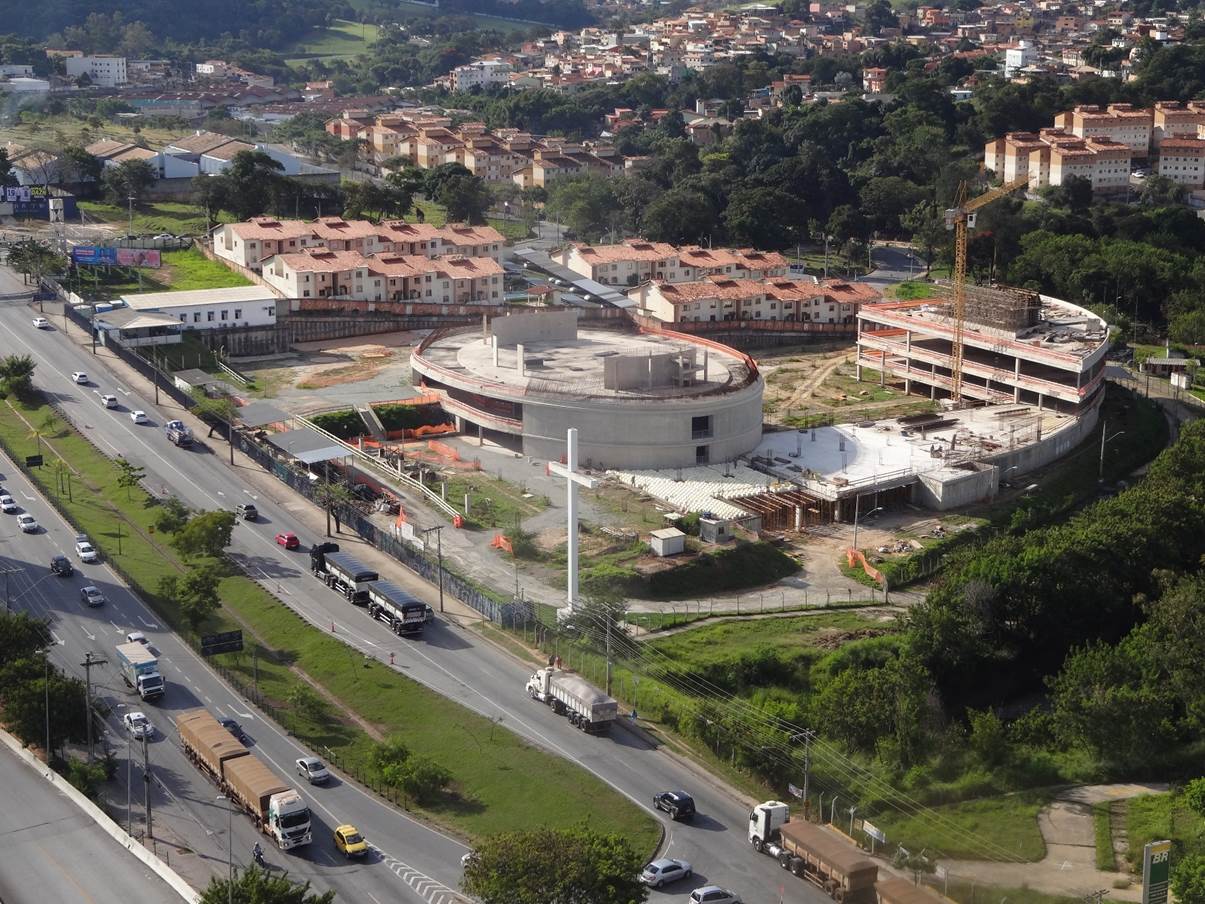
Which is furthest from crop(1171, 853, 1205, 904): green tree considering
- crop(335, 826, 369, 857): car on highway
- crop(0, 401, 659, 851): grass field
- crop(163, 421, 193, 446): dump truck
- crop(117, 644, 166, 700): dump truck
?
crop(163, 421, 193, 446): dump truck

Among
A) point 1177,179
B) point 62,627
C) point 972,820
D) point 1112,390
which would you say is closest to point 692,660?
point 972,820

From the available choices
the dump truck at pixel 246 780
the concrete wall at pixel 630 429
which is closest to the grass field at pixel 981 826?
the dump truck at pixel 246 780

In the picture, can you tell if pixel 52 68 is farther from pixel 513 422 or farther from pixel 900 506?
pixel 900 506

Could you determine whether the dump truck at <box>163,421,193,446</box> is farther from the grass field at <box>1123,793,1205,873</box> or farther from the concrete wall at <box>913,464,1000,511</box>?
the grass field at <box>1123,793,1205,873</box>

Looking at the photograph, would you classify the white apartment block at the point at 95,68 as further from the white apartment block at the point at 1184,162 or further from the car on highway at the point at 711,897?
the car on highway at the point at 711,897

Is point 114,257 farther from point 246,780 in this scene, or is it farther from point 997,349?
point 246,780

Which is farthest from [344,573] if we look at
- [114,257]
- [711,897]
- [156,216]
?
[156,216]

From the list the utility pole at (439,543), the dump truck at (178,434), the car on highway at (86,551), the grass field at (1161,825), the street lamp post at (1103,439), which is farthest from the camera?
the street lamp post at (1103,439)
